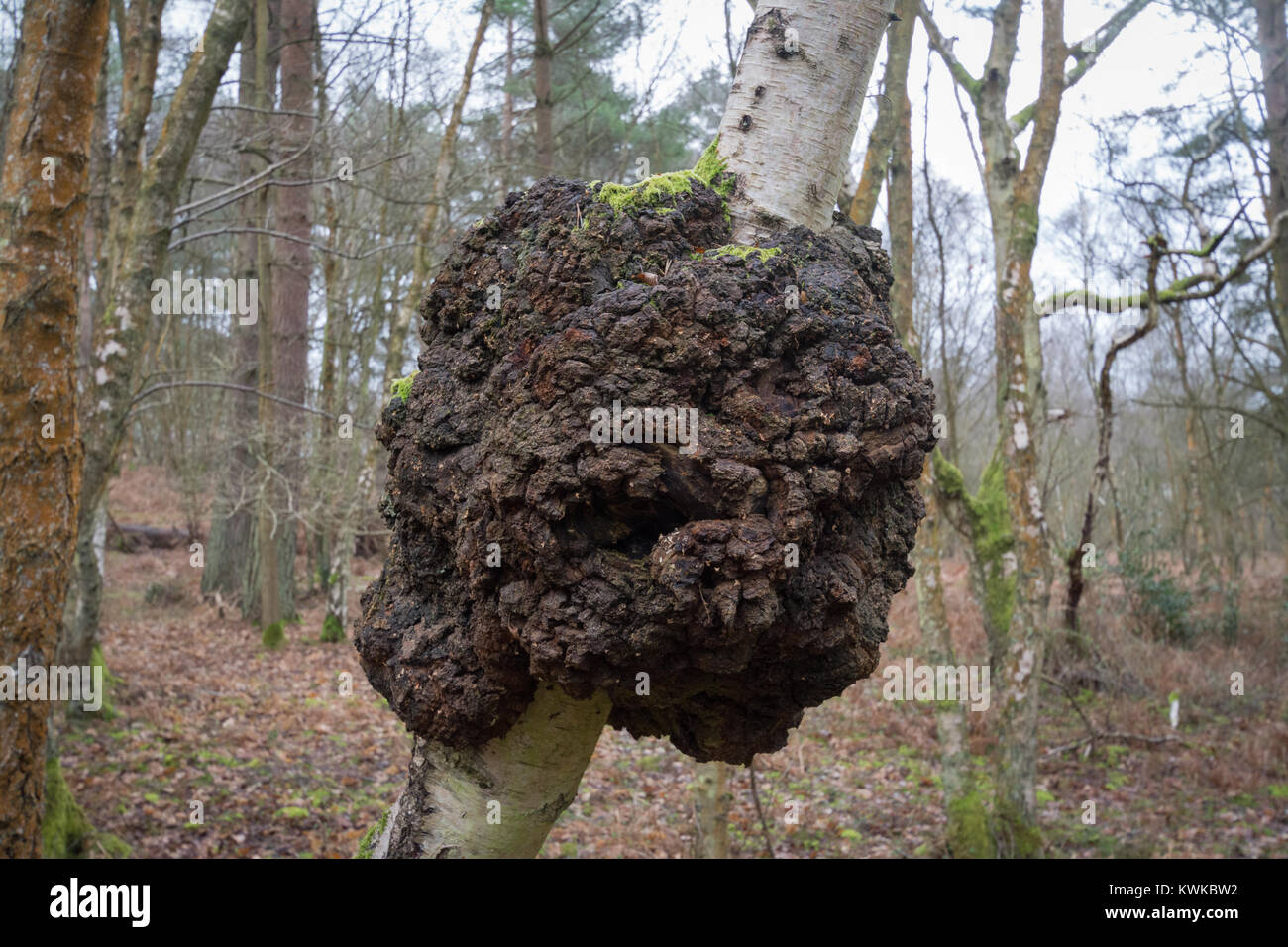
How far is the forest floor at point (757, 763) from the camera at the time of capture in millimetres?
6223

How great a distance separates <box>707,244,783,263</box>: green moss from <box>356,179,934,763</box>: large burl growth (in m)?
0.01

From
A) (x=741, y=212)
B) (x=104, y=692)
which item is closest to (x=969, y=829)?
(x=741, y=212)

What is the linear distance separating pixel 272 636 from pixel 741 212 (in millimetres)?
10950

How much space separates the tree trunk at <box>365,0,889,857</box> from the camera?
176cm

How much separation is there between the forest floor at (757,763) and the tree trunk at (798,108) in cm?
458

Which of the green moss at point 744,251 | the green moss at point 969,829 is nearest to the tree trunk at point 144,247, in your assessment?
the green moss at point 744,251

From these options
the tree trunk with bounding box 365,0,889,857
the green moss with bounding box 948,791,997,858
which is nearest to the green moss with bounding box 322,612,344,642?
the green moss with bounding box 948,791,997,858

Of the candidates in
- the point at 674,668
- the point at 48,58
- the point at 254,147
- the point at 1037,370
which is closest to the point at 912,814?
the point at 1037,370

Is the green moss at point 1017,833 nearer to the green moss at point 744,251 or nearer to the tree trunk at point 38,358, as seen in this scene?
the tree trunk at point 38,358

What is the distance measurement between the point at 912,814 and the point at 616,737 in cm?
290

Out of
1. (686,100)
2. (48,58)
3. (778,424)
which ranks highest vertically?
(686,100)

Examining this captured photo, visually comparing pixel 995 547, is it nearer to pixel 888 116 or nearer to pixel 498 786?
pixel 888 116

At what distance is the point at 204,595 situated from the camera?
13109mm
